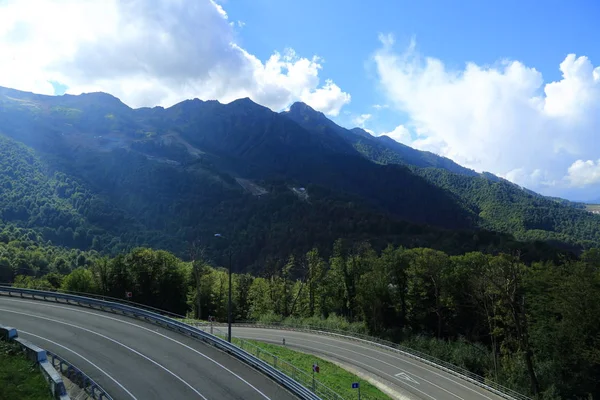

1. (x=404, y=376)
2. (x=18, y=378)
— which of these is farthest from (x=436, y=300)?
(x=18, y=378)

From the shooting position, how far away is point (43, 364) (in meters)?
17.6

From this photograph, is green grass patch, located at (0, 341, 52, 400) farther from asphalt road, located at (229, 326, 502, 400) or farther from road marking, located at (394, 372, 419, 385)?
road marking, located at (394, 372, 419, 385)

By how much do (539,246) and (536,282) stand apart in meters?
85.7

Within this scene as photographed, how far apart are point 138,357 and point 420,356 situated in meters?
33.8

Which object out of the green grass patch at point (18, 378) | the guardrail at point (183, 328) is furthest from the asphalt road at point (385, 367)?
the green grass patch at point (18, 378)

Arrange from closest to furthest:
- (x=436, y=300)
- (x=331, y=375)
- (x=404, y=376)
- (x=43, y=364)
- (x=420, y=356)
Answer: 1. (x=43, y=364)
2. (x=331, y=375)
3. (x=404, y=376)
4. (x=420, y=356)
5. (x=436, y=300)

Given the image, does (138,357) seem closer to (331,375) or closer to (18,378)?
→ (18,378)

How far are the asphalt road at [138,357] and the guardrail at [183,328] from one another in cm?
44

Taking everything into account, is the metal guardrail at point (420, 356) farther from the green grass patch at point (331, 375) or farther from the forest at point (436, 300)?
the green grass patch at point (331, 375)

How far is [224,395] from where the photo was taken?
20.1 metres

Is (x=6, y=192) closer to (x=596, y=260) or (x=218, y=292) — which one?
(x=218, y=292)

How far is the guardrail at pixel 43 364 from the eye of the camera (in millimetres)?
15258

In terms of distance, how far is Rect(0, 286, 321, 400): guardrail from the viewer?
21.5 m

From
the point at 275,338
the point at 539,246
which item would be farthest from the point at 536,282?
the point at 539,246
